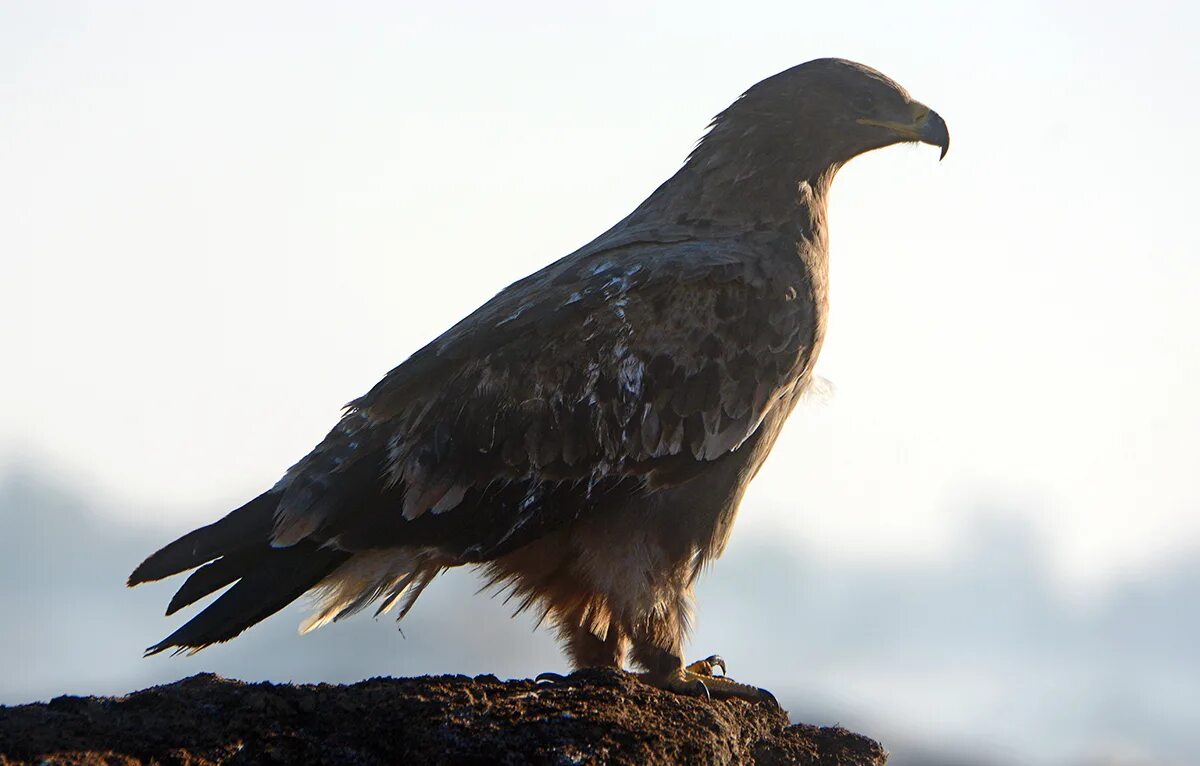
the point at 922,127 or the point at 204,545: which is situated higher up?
the point at 922,127

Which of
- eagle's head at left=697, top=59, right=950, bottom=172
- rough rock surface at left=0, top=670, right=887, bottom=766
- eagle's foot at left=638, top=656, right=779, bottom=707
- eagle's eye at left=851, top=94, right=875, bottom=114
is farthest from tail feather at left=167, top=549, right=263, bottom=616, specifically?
eagle's eye at left=851, top=94, right=875, bottom=114

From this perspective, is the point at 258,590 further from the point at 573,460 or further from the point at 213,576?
the point at 573,460

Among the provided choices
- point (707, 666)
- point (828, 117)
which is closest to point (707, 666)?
point (707, 666)

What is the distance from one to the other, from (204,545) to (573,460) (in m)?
1.69

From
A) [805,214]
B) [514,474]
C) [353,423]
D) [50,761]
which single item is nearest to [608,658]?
[514,474]

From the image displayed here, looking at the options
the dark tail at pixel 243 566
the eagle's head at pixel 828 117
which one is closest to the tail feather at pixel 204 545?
the dark tail at pixel 243 566

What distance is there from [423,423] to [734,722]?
2006 millimetres

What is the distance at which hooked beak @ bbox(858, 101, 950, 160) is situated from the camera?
879 cm

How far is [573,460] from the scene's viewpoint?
24.7 feet

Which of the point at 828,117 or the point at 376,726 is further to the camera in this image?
the point at 828,117

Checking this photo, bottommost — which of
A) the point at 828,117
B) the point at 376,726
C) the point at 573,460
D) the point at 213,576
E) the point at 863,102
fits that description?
the point at 376,726

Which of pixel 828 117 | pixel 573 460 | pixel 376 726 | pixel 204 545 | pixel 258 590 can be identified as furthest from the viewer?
pixel 828 117

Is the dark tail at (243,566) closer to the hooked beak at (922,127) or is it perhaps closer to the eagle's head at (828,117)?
the eagle's head at (828,117)

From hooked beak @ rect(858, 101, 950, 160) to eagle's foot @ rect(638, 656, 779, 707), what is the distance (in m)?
3.16
